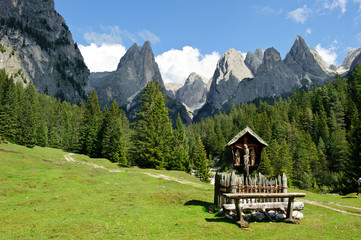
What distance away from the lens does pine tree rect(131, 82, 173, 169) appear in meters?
51.1

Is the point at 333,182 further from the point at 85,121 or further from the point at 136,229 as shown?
the point at 85,121

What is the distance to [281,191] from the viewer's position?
1480 centimetres

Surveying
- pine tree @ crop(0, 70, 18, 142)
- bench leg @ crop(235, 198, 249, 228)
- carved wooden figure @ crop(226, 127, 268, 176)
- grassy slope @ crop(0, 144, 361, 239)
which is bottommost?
grassy slope @ crop(0, 144, 361, 239)

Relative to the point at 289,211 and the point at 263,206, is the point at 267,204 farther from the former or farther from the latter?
the point at 289,211

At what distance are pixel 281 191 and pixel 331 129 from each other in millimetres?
90067

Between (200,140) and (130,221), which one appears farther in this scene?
(200,140)

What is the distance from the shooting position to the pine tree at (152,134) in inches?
2012

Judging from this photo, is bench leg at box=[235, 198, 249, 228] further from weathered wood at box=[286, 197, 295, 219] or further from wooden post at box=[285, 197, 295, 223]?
weathered wood at box=[286, 197, 295, 219]

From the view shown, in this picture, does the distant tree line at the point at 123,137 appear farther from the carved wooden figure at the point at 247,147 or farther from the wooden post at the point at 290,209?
the wooden post at the point at 290,209

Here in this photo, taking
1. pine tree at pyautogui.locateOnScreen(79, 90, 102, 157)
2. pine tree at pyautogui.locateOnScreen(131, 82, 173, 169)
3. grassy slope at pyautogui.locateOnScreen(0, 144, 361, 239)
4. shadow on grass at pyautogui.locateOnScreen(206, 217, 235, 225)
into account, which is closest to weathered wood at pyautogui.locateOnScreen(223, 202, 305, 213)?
shadow on grass at pyautogui.locateOnScreen(206, 217, 235, 225)

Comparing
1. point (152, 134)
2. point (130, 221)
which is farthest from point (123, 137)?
point (130, 221)

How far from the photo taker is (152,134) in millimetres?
51781

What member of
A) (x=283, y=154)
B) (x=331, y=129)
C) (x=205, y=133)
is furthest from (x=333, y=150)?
(x=205, y=133)

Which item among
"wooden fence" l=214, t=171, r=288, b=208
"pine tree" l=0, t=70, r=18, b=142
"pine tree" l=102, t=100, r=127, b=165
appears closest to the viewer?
"wooden fence" l=214, t=171, r=288, b=208
